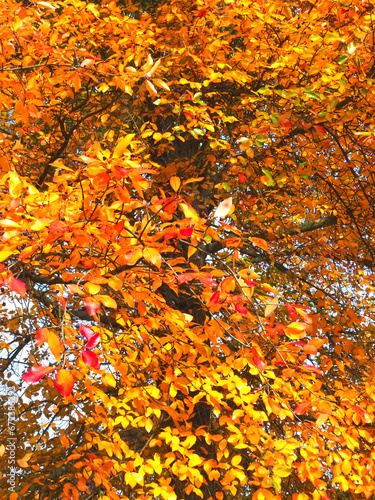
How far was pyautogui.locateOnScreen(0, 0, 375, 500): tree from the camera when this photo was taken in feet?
7.33

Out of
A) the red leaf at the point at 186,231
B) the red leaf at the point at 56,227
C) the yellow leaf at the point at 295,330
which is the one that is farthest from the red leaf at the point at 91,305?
the yellow leaf at the point at 295,330

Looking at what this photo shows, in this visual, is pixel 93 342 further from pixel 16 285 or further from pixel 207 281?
pixel 207 281

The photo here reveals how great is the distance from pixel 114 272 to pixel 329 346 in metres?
4.81

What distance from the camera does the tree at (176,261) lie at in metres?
2.23

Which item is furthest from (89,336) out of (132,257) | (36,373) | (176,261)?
(176,261)

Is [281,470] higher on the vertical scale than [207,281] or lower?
lower

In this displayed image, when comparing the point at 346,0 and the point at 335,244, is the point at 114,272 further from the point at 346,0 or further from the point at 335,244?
the point at 335,244

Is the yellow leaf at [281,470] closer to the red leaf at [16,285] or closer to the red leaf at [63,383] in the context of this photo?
the red leaf at [63,383]

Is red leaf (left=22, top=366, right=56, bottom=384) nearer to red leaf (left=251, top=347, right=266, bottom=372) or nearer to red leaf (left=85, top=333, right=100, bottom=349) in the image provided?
red leaf (left=85, top=333, right=100, bottom=349)

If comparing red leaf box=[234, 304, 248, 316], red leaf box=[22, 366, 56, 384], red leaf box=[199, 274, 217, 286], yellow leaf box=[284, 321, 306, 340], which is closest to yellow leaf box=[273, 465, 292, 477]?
yellow leaf box=[284, 321, 306, 340]

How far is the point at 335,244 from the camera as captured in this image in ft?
21.1

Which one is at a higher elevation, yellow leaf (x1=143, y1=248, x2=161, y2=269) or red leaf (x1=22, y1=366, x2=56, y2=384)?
yellow leaf (x1=143, y1=248, x2=161, y2=269)

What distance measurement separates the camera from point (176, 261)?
269 cm

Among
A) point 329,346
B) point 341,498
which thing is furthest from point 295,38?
point 341,498
